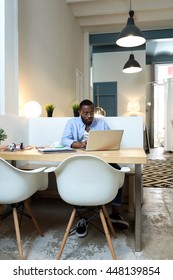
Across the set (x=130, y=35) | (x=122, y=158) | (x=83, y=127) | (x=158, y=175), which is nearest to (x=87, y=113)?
(x=83, y=127)

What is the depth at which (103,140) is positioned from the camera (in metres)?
1.80

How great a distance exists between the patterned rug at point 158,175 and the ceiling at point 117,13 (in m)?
3.07

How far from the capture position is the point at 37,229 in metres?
1.94

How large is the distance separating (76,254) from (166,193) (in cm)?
179

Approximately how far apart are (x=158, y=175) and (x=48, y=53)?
105 inches

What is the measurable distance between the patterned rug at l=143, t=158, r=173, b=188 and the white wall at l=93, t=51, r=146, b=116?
2.91 metres

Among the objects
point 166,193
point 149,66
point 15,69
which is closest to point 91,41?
point 149,66

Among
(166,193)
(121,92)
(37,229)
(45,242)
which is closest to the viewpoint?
(45,242)

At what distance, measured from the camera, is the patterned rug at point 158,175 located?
3.44 metres

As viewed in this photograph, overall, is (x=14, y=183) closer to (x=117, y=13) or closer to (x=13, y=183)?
(x=13, y=183)

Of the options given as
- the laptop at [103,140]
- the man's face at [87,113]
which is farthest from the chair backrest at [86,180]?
the man's face at [87,113]

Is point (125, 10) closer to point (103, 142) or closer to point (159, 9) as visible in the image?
point (159, 9)

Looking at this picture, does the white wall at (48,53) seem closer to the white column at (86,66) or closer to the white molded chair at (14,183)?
the white column at (86,66)

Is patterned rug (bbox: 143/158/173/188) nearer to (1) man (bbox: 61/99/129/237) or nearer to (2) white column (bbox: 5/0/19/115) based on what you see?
(1) man (bbox: 61/99/129/237)
